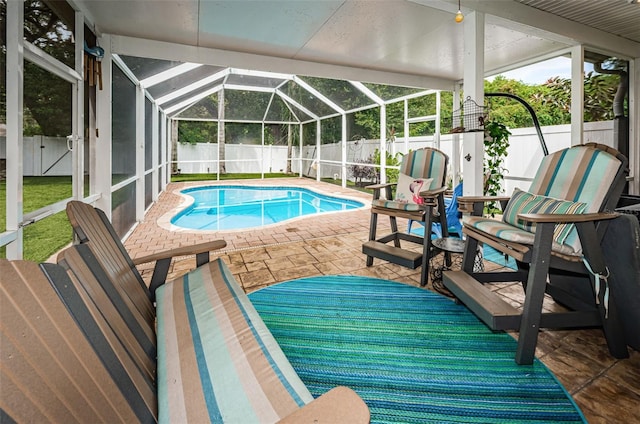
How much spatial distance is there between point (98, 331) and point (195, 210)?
704 centimetres

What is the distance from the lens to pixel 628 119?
5.09 meters

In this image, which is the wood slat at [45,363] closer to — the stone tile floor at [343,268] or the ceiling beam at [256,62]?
the stone tile floor at [343,268]

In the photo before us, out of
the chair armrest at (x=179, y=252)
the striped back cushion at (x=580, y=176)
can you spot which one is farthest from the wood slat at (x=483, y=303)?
the chair armrest at (x=179, y=252)

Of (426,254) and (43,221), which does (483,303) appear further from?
(43,221)

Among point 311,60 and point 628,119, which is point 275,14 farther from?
point 628,119

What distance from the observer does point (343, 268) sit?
3.37 meters

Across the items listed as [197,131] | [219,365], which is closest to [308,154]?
[197,131]

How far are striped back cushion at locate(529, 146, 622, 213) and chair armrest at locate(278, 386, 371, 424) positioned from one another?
6.50 feet

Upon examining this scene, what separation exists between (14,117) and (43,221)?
0.85 m

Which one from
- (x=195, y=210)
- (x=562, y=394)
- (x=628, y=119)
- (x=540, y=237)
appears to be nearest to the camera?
(x=562, y=394)

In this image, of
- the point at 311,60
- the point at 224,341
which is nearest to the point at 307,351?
the point at 224,341

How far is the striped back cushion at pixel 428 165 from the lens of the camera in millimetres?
3527

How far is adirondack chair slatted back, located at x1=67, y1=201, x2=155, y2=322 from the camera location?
1392 millimetres

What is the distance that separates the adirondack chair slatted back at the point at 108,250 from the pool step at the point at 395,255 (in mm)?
2064
